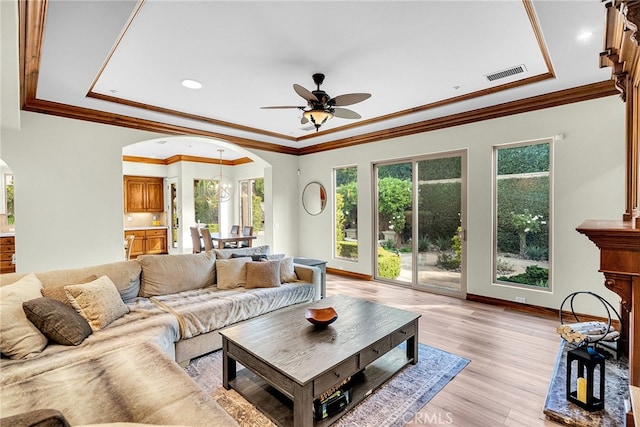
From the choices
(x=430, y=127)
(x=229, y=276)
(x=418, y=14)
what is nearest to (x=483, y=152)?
(x=430, y=127)

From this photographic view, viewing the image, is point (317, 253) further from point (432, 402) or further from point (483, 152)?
point (432, 402)

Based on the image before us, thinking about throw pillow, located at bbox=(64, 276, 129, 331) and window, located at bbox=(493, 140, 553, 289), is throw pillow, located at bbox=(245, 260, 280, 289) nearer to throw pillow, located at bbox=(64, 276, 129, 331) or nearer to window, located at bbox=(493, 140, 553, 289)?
throw pillow, located at bbox=(64, 276, 129, 331)

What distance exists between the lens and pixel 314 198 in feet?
22.7

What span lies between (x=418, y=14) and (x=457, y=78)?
1410 mm

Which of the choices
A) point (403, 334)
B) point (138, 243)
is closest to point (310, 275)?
point (403, 334)

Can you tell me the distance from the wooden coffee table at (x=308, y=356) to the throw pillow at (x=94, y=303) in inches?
38.3

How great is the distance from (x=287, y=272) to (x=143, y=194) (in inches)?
272

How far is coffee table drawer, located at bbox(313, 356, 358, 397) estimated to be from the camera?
6.01ft

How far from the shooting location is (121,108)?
166 inches

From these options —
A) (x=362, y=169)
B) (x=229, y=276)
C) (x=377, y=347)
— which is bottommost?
(x=377, y=347)

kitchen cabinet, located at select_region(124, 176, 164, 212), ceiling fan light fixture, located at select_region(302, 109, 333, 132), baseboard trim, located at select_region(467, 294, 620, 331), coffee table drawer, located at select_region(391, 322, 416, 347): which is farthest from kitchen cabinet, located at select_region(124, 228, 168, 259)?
baseboard trim, located at select_region(467, 294, 620, 331)

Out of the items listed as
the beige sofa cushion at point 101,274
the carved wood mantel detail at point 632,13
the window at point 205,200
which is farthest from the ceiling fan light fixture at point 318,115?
the window at point 205,200

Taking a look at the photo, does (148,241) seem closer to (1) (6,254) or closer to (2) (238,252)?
(1) (6,254)

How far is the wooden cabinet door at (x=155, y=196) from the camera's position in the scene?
9023 millimetres
